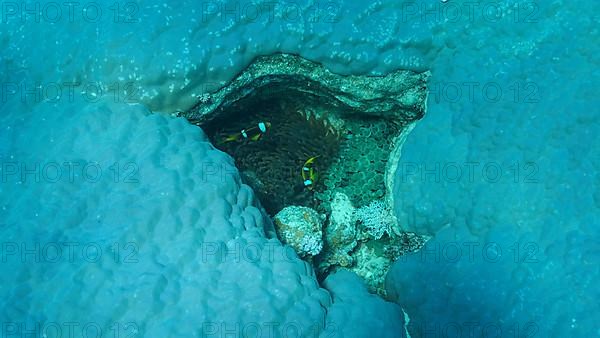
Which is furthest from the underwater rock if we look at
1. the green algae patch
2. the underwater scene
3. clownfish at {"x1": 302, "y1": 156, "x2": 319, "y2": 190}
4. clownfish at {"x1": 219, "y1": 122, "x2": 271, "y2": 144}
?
clownfish at {"x1": 219, "y1": 122, "x2": 271, "y2": 144}

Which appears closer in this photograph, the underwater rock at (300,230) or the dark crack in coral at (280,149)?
the underwater rock at (300,230)

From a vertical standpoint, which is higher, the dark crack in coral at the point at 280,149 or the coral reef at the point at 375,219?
the dark crack in coral at the point at 280,149

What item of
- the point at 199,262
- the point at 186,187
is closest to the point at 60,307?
the point at 199,262

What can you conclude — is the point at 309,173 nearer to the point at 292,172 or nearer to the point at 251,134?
the point at 292,172

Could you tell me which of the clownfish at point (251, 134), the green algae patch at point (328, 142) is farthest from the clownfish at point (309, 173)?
the clownfish at point (251, 134)

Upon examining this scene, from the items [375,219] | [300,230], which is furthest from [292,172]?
[375,219]

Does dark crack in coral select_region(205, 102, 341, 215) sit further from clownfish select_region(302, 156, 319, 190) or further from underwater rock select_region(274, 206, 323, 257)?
underwater rock select_region(274, 206, 323, 257)

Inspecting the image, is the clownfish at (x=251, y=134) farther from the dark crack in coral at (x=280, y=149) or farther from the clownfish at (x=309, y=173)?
the clownfish at (x=309, y=173)
